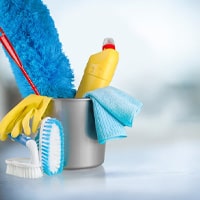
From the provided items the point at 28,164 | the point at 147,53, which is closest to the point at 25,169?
the point at 28,164

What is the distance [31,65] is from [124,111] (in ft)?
0.67

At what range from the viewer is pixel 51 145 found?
31.2 inches

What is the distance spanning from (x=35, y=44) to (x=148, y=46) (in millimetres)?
460

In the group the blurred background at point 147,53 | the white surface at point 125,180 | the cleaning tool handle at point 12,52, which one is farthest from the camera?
the blurred background at point 147,53

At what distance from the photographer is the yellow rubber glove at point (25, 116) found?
81 cm

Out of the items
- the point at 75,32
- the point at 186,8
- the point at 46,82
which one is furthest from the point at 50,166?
the point at 186,8

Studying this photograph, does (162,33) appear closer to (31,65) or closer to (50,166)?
(31,65)

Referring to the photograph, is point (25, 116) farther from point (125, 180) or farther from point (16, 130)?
point (125, 180)

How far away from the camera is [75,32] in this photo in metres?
1.26

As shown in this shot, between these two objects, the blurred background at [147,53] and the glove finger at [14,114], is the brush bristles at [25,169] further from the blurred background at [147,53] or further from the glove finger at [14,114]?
the blurred background at [147,53]

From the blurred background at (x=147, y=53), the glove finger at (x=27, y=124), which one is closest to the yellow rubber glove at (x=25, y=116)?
the glove finger at (x=27, y=124)

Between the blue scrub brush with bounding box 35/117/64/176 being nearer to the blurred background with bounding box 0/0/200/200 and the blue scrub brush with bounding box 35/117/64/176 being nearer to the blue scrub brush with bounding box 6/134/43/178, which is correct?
the blue scrub brush with bounding box 6/134/43/178

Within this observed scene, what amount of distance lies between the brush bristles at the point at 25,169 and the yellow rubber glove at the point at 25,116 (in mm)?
46

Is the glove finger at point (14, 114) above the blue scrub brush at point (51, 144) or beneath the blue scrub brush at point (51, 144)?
above
